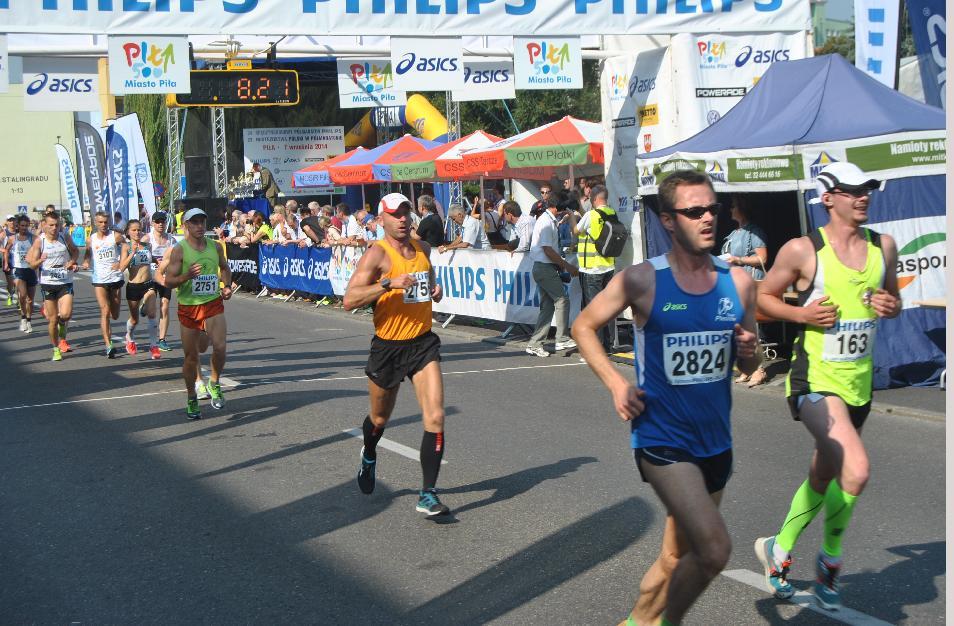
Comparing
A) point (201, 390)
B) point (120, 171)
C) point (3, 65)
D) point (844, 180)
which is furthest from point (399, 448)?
point (120, 171)

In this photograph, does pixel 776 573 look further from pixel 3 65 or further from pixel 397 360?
pixel 3 65

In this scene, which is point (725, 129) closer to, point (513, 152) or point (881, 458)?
point (881, 458)

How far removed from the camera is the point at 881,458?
8.27m

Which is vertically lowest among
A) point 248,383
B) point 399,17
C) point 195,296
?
point 248,383

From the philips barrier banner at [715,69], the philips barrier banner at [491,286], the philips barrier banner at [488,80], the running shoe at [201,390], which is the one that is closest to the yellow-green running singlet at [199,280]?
the running shoe at [201,390]

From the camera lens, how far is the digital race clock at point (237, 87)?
798 inches

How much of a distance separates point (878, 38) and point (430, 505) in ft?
30.2

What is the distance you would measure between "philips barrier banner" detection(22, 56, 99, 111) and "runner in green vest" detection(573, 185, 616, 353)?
27.0 feet

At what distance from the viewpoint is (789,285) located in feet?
17.0

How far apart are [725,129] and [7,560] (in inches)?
336

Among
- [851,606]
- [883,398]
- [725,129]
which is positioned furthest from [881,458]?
[725,129]

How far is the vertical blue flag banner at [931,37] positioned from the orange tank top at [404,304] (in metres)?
7.97

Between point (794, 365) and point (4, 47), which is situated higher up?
point (4, 47)

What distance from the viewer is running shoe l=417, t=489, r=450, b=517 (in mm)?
6887
